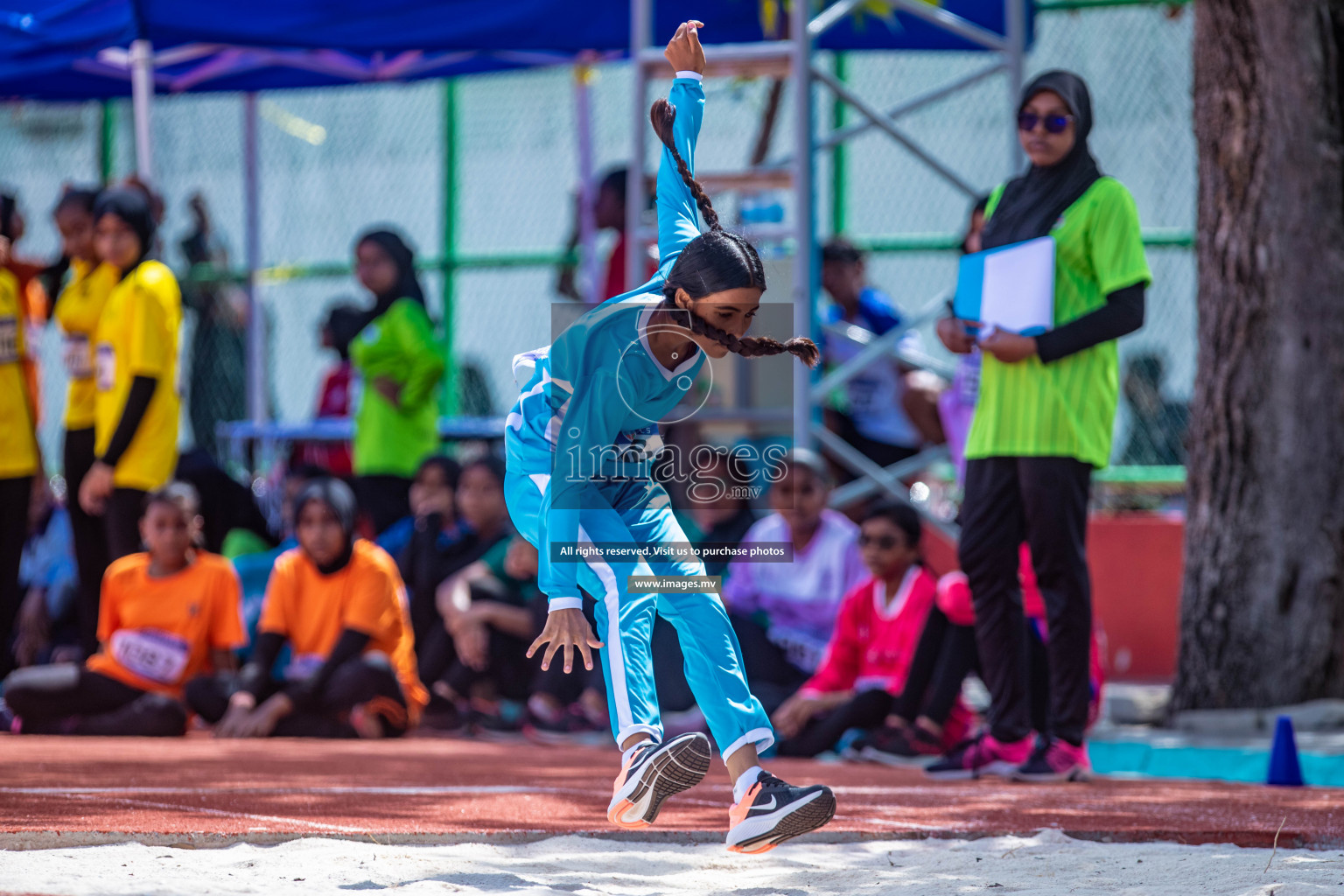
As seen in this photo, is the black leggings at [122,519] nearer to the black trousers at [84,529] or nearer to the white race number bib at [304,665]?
the black trousers at [84,529]

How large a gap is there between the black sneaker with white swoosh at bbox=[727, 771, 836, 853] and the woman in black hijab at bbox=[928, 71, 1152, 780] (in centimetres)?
174

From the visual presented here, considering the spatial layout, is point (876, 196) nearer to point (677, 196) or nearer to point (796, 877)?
point (677, 196)

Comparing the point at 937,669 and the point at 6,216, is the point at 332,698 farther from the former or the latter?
the point at 6,216

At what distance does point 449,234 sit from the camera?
32.6 feet

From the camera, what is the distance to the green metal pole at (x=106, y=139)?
10.8 metres

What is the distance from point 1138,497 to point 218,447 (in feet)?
18.8

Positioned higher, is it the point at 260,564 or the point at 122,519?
the point at 122,519

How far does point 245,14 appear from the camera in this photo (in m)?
7.86

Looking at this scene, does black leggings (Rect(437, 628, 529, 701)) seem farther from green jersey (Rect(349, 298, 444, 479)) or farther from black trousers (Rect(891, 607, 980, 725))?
black trousers (Rect(891, 607, 980, 725))

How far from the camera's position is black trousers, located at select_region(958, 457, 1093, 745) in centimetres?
479

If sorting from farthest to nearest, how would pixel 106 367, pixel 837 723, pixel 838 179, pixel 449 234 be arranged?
1. pixel 449 234
2. pixel 838 179
3. pixel 106 367
4. pixel 837 723

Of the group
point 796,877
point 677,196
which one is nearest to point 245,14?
point 677,196

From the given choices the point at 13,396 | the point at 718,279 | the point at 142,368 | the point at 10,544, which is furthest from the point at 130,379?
the point at 718,279

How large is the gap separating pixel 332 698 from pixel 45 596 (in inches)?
91.8
